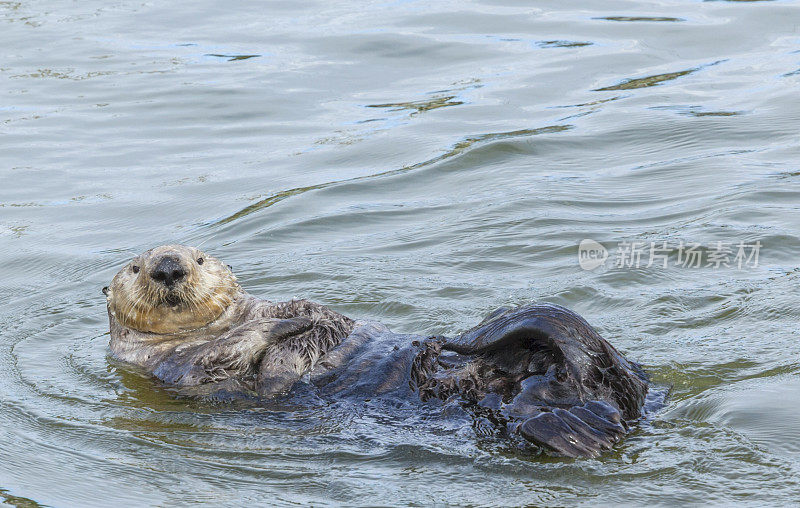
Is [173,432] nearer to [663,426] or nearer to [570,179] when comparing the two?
[663,426]

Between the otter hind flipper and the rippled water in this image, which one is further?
the rippled water

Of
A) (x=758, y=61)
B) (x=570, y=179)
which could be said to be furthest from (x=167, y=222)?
(x=758, y=61)

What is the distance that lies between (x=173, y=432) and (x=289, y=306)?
0.84m

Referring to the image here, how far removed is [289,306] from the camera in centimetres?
477

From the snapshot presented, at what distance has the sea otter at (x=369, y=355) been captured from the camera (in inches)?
148
